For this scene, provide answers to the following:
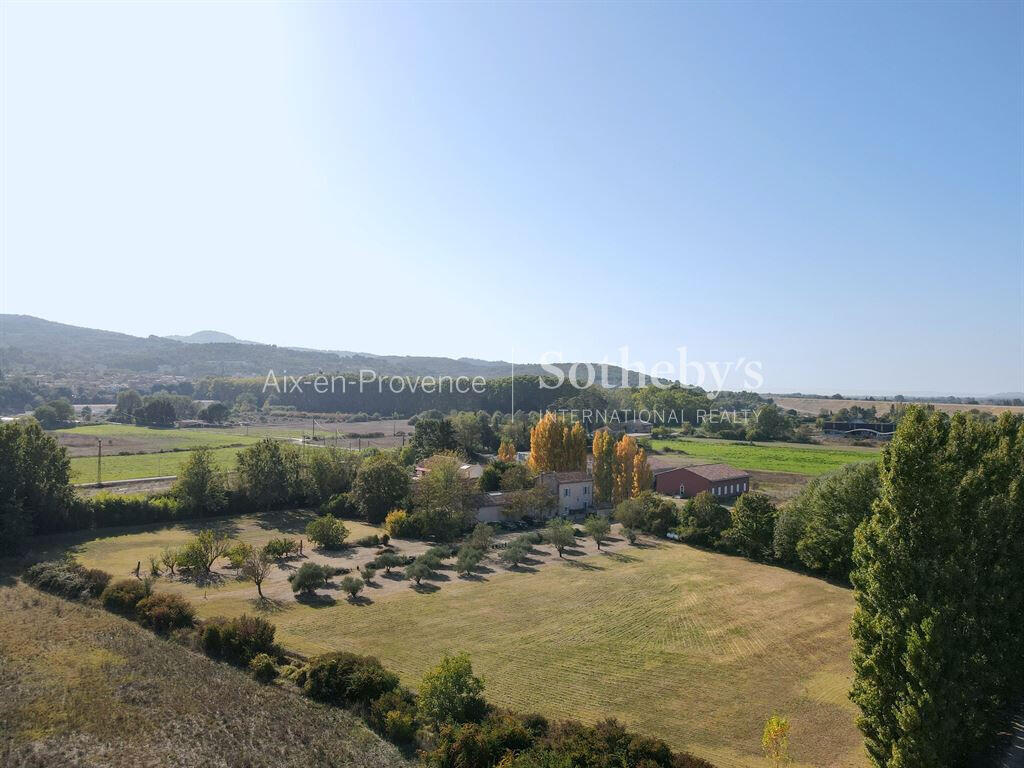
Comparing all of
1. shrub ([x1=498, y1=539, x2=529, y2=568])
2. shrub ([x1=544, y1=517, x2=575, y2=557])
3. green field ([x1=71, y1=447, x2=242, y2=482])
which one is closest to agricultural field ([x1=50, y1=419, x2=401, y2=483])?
green field ([x1=71, y1=447, x2=242, y2=482])

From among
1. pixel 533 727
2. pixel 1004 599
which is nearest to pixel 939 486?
pixel 1004 599

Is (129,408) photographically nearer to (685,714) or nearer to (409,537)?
(409,537)

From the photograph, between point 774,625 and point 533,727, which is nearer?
point 533,727

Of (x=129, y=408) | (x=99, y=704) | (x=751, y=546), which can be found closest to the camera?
(x=99, y=704)

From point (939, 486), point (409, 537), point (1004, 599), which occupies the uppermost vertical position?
point (939, 486)

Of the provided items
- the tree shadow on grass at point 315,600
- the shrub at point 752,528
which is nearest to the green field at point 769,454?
the shrub at point 752,528

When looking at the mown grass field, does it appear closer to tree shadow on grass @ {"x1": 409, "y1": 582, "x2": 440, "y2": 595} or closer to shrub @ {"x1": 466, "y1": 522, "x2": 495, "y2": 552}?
tree shadow on grass @ {"x1": 409, "y1": 582, "x2": 440, "y2": 595}

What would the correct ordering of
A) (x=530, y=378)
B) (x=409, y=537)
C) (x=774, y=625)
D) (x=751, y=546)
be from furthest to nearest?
(x=530, y=378)
(x=409, y=537)
(x=751, y=546)
(x=774, y=625)
